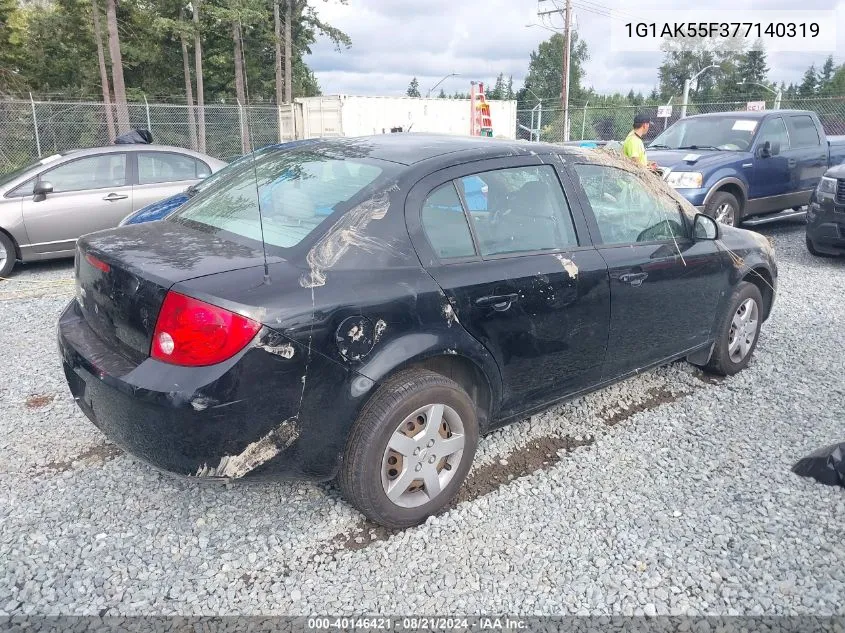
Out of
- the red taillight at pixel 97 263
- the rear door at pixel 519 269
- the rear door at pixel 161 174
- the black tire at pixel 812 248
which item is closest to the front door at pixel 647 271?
the rear door at pixel 519 269

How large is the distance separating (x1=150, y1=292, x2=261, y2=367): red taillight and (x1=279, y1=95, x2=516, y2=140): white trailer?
21.0 m

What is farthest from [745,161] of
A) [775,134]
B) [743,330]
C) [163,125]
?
[163,125]

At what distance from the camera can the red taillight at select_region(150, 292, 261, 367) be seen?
2.33m

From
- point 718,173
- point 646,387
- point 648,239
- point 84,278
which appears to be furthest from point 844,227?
point 84,278

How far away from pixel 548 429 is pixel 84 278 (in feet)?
8.54

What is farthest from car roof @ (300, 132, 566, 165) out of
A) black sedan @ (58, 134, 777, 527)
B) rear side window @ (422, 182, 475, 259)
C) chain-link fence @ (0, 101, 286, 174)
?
chain-link fence @ (0, 101, 286, 174)

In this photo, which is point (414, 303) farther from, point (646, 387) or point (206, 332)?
point (646, 387)

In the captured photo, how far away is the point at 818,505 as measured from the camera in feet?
10.2

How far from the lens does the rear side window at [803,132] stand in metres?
9.73

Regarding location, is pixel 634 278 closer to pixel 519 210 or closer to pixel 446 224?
pixel 519 210

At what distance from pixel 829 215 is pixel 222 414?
317 inches

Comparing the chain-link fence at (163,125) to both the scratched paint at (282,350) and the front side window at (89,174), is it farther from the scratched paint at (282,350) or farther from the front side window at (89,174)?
the scratched paint at (282,350)

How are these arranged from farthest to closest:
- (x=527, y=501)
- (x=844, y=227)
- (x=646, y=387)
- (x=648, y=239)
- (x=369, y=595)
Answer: (x=844, y=227) < (x=646, y=387) < (x=648, y=239) < (x=527, y=501) < (x=369, y=595)

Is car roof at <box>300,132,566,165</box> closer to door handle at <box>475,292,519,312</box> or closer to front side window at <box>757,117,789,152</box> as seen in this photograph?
door handle at <box>475,292,519,312</box>
